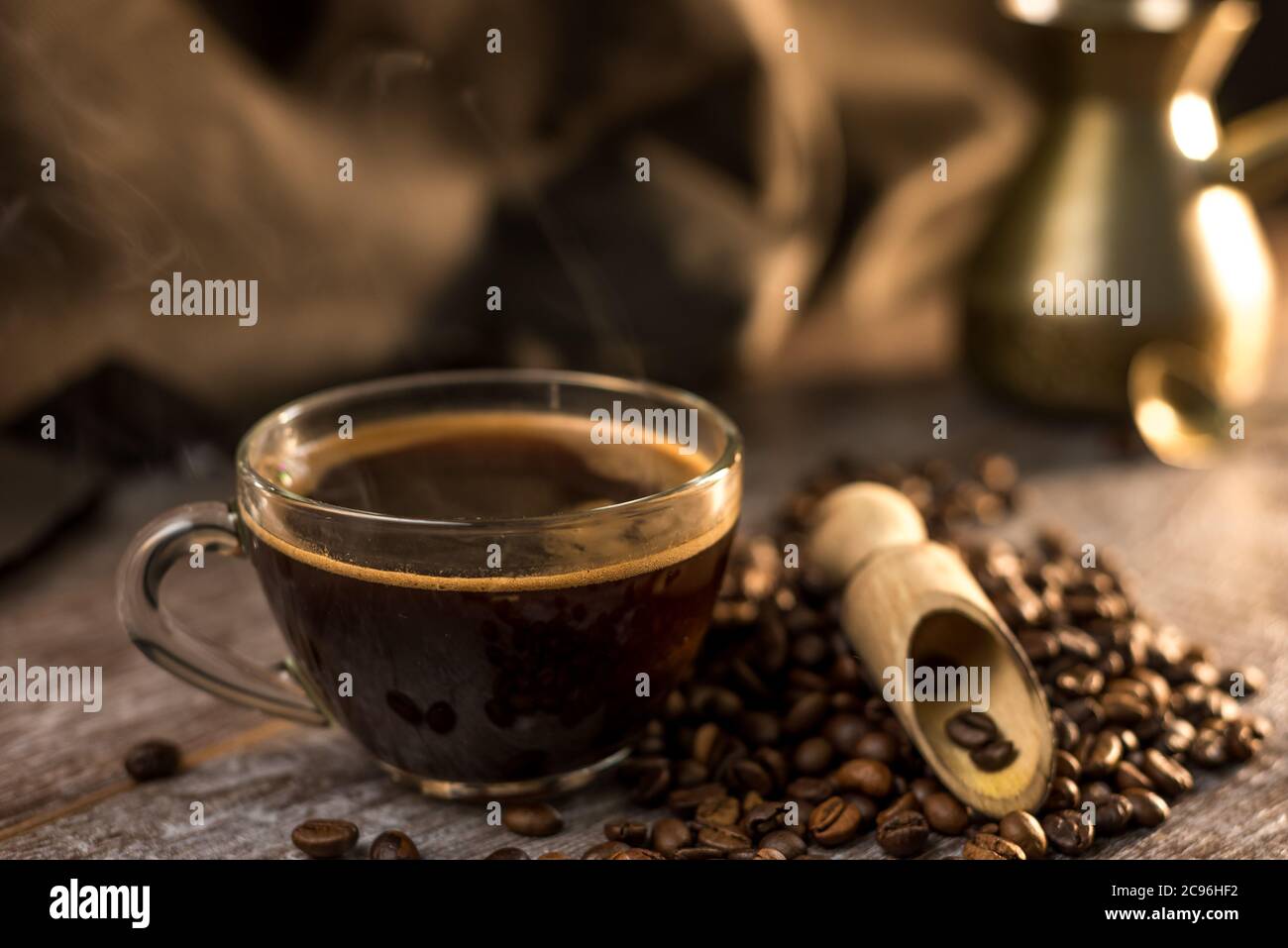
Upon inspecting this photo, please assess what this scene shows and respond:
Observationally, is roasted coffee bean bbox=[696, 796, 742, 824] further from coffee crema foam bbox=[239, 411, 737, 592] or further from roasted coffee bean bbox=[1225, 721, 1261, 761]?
roasted coffee bean bbox=[1225, 721, 1261, 761]

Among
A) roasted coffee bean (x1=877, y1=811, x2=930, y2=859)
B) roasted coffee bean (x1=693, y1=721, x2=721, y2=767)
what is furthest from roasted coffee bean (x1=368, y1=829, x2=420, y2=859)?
roasted coffee bean (x1=877, y1=811, x2=930, y2=859)

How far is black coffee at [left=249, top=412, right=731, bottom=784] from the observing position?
40.0 inches

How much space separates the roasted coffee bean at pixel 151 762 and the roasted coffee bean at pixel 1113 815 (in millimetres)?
798

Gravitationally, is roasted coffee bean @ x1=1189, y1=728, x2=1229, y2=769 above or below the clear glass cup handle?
below

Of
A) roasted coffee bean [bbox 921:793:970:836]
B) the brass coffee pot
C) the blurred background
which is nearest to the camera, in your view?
roasted coffee bean [bbox 921:793:970:836]

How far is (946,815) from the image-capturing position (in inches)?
43.4

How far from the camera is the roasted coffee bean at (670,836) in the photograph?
1067 mm

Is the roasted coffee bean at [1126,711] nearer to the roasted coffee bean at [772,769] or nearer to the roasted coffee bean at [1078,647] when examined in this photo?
the roasted coffee bean at [1078,647]

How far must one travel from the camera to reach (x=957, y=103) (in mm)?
2330

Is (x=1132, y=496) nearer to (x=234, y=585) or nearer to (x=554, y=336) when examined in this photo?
(x=554, y=336)

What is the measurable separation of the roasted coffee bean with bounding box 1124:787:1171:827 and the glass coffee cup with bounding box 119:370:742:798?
15.1 inches

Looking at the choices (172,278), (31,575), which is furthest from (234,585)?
(172,278)

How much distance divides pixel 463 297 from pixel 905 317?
94 centimetres
